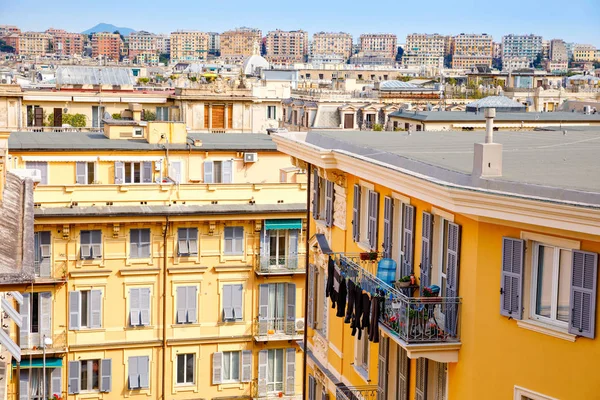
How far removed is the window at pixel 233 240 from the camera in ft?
133

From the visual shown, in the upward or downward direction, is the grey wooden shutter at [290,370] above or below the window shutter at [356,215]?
below

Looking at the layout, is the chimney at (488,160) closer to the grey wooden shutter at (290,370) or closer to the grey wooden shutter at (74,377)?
the grey wooden shutter at (74,377)

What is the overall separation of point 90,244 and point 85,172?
5.66 metres

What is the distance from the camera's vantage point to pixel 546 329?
50.6ft

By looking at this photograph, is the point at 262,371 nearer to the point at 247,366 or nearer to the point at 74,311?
the point at 247,366

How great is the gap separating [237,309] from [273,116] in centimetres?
4569

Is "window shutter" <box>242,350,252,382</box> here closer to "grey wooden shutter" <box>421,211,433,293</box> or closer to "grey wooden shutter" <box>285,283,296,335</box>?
"grey wooden shutter" <box>285,283,296,335</box>

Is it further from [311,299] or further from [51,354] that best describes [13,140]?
[311,299]

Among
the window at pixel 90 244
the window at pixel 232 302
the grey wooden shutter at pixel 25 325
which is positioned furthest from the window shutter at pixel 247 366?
the grey wooden shutter at pixel 25 325

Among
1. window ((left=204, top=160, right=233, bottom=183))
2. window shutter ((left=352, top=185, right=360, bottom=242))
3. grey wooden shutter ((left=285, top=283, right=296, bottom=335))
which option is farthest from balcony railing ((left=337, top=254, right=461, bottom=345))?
window ((left=204, top=160, right=233, bottom=183))

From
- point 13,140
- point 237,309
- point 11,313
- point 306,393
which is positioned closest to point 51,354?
point 237,309

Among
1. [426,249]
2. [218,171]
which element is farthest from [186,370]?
[426,249]

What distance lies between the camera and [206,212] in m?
39.6

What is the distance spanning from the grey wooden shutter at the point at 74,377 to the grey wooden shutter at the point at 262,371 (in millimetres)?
6673
